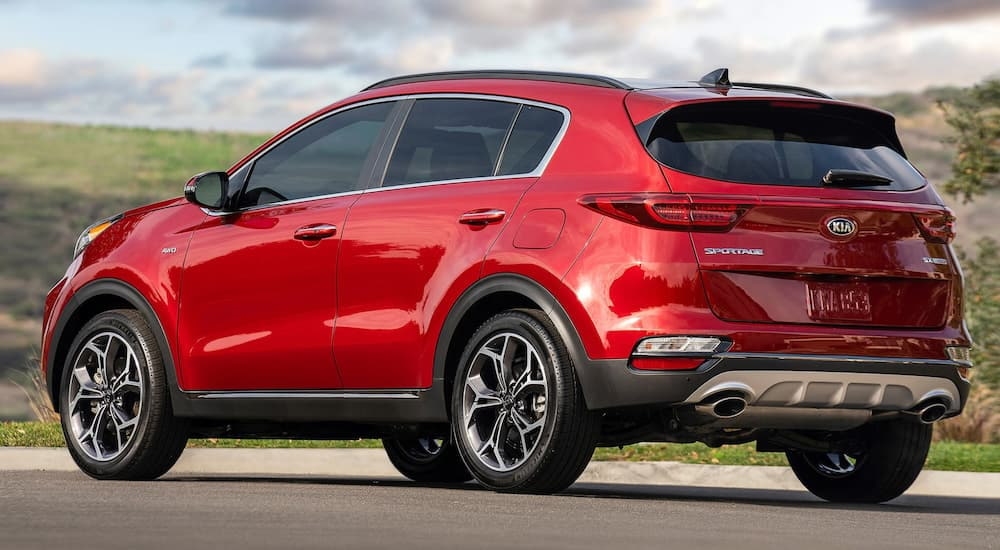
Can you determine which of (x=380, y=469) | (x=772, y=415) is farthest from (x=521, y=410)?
(x=380, y=469)

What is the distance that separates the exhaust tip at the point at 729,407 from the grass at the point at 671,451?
444cm

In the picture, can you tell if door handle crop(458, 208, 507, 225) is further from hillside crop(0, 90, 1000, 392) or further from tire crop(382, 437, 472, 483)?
hillside crop(0, 90, 1000, 392)

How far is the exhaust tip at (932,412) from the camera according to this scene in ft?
25.7

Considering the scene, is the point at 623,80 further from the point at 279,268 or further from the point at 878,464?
the point at 878,464

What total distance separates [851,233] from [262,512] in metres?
2.81

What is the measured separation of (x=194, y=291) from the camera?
30.2 feet

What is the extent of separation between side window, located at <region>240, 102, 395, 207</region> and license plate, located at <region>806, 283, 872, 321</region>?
96.7 inches

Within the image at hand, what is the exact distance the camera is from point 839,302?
763cm

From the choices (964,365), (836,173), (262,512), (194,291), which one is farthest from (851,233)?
(194,291)

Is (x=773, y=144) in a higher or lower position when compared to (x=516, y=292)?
higher

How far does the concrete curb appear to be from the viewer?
10.8 m

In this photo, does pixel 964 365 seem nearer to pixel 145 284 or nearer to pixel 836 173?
pixel 836 173

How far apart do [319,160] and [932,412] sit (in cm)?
339

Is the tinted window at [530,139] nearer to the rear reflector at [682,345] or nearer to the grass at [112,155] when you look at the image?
the rear reflector at [682,345]
